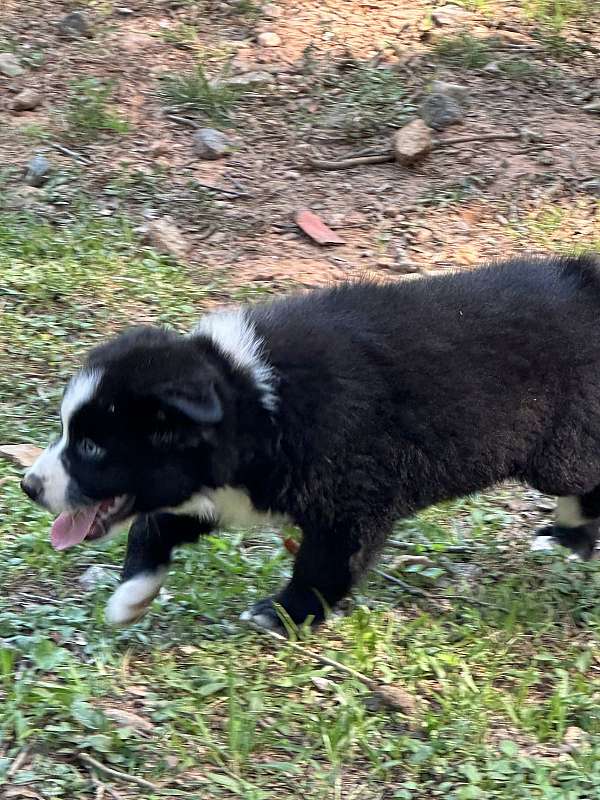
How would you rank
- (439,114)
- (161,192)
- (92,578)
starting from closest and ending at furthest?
(92,578) < (161,192) < (439,114)

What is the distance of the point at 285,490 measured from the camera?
4.46 m

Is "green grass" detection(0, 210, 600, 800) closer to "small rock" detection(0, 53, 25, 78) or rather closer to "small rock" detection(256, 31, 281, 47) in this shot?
"small rock" detection(0, 53, 25, 78)

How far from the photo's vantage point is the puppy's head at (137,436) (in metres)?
4.21

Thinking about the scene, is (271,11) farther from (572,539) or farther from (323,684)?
(323,684)

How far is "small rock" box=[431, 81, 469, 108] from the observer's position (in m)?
8.95

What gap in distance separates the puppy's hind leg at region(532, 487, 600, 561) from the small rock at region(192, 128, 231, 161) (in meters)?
4.03

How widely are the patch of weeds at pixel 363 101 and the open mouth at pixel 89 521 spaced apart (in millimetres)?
4841

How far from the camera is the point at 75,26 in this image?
9422 millimetres

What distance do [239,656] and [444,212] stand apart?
14.4 ft

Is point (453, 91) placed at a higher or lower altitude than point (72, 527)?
higher

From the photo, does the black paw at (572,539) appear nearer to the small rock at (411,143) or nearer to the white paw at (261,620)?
the white paw at (261,620)

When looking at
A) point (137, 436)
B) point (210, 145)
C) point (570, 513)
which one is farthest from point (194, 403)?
point (210, 145)

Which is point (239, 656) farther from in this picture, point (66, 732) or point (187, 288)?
point (187, 288)

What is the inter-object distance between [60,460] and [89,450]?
0.12m
